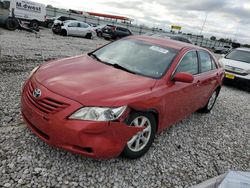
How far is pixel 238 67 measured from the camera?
33.2 feet

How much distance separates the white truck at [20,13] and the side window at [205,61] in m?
15.7

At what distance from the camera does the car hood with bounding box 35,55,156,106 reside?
293cm

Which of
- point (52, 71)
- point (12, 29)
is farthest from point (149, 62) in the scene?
point (12, 29)

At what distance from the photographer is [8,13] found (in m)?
18.6

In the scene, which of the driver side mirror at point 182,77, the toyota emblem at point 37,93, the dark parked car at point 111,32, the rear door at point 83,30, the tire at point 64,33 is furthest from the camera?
the dark parked car at point 111,32

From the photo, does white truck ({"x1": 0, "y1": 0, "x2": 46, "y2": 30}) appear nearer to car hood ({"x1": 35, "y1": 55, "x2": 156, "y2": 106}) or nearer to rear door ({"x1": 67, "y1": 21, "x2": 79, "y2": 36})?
rear door ({"x1": 67, "y1": 21, "x2": 79, "y2": 36})

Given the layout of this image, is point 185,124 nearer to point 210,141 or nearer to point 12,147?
point 210,141

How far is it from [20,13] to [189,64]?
63.3 ft

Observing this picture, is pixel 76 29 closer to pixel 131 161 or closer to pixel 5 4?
pixel 5 4

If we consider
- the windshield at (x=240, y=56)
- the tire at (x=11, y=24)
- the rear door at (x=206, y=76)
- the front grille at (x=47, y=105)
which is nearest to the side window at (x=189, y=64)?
the rear door at (x=206, y=76)

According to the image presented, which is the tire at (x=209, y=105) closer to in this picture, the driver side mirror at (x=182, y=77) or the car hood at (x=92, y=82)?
the driver side mirror at (x=182, y=77)

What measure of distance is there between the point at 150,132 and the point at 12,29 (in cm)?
1703

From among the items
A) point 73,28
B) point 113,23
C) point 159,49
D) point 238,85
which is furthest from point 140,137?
point 113,23

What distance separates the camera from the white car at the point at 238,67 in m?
9.97
